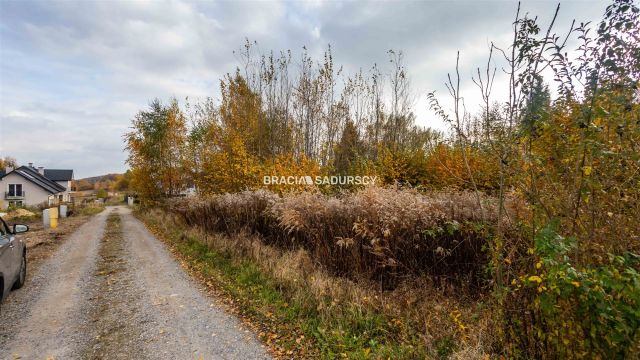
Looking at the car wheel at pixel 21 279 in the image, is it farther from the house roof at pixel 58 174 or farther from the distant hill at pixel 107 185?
the distant hill at pixel 107 185

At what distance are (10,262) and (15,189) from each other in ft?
180

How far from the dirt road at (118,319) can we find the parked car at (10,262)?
1.18ft

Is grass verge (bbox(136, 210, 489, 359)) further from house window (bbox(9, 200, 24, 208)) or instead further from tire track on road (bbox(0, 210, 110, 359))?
house window (bbox(9, 200, 24, 208))

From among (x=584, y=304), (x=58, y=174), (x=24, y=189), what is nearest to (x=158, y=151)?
(x=584, y=304)

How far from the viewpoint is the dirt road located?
170 inches

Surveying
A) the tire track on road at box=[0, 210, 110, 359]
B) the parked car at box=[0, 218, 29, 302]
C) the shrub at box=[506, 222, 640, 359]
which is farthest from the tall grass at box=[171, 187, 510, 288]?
the parked car at box=[0, 218, 29, 302]

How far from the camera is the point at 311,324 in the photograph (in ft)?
16.2

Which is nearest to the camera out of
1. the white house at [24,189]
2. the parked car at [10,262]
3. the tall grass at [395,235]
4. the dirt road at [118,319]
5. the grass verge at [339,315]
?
the grass verge at [339,315]

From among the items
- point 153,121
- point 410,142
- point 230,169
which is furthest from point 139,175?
point 410,142

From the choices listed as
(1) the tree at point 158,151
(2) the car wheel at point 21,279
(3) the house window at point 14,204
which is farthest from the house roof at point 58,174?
(2) the car wheel at point 21,279

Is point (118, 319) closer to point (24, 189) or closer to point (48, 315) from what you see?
point (48, 315)

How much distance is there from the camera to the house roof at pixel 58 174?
72.3 m

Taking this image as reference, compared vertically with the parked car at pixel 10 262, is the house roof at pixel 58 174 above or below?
above

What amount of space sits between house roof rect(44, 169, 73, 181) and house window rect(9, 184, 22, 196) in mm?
29986
